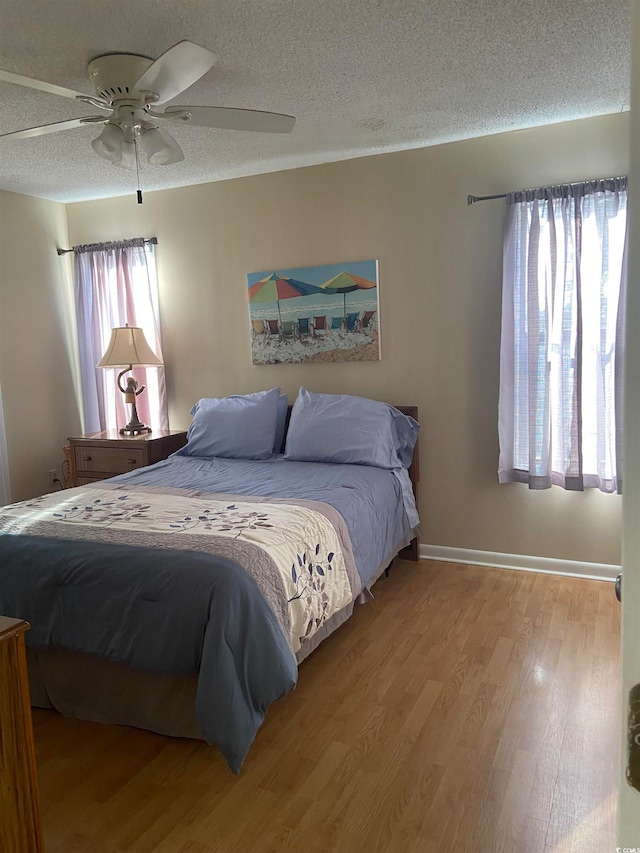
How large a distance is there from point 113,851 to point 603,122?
3.74 meters

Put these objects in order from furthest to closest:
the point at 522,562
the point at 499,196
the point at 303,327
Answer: the point at 303,327 → the point at 522,562 → the point at 499,196

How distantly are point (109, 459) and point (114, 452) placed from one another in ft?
0.21

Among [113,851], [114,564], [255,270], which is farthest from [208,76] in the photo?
[113,851]

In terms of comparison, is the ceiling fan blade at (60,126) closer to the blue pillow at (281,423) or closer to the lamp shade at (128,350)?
the lamp shade at (128,350)

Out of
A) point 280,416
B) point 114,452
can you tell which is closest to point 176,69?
point 280,416

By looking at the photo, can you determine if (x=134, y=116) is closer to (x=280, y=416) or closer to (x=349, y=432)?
(x=349, y=432)

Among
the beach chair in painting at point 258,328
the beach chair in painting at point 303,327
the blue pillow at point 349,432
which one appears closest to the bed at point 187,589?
the blue pillow at point 349,432

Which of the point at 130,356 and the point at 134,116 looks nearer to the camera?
the point at 134,116

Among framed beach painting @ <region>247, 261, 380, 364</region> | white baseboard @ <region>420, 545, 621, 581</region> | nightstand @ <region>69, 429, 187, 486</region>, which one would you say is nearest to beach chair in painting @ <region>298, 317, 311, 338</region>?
framed beach painting @ <region>247, 261, 380, 364</region>

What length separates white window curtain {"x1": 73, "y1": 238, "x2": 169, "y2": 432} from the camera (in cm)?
448

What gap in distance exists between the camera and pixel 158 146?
7.84ft

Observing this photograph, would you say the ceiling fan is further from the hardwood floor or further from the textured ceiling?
the hardwood floor

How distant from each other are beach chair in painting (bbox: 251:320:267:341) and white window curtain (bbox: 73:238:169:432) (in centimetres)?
81

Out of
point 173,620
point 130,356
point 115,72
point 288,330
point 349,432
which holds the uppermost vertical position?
point 115,72
